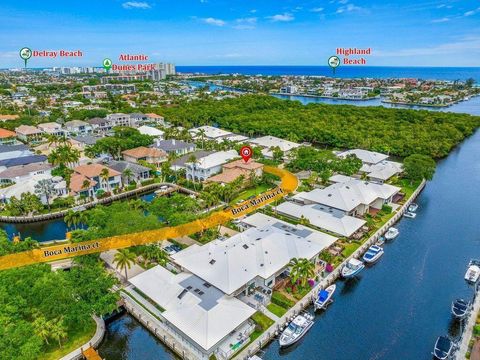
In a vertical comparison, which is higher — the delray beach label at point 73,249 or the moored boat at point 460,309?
the delray beach label at point 73,249

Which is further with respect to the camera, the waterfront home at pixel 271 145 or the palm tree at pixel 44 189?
the waterfront home at pixel 271 145

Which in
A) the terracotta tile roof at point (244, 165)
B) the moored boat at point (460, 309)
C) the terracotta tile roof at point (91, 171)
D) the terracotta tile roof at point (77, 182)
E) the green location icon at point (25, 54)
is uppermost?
the green location icon at point (25, 54)

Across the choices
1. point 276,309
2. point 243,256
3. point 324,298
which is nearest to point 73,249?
point 243,256

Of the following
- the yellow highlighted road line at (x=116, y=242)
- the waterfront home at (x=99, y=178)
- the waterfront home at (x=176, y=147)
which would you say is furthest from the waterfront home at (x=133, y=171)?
the yellow highlighted road line at (x=116, y=242)

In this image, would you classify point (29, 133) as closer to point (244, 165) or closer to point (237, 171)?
point (237, 171)

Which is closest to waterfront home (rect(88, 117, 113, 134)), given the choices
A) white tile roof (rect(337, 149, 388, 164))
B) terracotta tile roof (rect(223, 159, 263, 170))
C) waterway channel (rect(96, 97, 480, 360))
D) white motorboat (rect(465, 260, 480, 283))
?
terracotta tile roof (rect(223, 159, 263, 170))

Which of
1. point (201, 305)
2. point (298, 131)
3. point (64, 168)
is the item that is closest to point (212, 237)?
point (201, 305)

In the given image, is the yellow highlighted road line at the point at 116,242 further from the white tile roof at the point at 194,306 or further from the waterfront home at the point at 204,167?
the waterfront home at the point at 204,167
